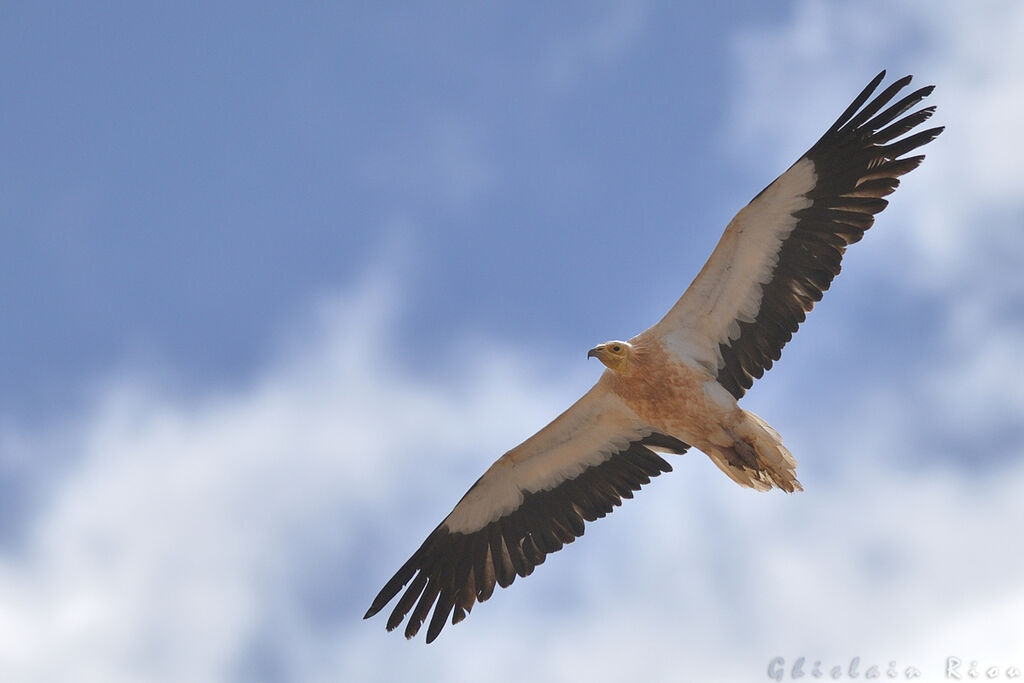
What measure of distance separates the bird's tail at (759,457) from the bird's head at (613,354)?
3.72 feet

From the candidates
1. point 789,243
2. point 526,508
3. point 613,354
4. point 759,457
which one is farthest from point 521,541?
point 789,243

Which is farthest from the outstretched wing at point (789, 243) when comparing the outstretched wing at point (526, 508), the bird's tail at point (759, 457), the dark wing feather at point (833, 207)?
the outstretched wing at point (526, 508)

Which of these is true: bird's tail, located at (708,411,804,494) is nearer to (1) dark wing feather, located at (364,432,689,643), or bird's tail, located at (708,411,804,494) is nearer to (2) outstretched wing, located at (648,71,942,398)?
(2) outstretched wing, located at (648,71,942,398)

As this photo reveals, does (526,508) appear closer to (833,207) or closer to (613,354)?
(613,354)

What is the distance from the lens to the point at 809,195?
1132cm

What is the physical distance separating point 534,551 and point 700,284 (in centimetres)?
308

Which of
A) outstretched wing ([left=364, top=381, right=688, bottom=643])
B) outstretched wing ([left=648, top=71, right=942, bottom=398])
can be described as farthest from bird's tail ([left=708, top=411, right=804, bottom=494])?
outstretched wing ([left=364, top=381, right=688, bottom=643])

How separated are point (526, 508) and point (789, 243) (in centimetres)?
361

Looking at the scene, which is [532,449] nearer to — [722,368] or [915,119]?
[722,368]

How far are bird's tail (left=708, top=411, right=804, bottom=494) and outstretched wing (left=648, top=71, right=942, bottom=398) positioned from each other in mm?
682

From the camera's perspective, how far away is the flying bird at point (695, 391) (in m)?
11.2

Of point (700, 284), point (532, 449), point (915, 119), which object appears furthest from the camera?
point (532, 449)

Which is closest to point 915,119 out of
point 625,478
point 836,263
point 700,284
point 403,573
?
point 836,263

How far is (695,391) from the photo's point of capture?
11328 mm
